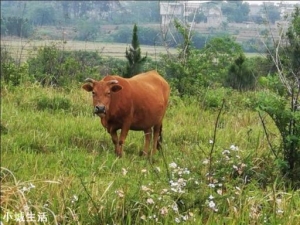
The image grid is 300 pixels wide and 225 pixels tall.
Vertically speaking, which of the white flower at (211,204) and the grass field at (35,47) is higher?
the white flower at (211,204)

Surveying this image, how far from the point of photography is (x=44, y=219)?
3500mm

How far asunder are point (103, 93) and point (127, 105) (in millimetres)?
459

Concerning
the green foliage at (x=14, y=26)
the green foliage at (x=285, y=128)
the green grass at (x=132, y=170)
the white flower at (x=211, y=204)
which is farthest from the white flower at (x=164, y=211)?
the green foliage at (x=14, y=26)

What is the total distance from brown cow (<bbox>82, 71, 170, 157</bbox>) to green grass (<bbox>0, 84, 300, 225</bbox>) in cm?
33

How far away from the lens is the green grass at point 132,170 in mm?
3779

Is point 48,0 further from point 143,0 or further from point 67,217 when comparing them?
point 67,217

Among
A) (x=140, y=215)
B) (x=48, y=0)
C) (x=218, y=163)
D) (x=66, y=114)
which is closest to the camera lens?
(x=140, y=215)

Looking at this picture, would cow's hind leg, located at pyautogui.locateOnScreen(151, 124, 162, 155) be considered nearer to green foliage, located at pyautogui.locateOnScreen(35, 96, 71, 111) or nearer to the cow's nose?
the cow's nose

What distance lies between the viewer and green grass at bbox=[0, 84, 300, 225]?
3.78m

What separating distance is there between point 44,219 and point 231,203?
4.45 ft

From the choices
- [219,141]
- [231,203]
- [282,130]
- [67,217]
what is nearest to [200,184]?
[231,203]

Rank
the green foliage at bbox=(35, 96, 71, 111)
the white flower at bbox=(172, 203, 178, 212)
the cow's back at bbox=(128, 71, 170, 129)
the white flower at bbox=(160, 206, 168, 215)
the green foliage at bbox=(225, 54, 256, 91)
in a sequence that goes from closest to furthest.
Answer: the white flower at bbox=(160, 206, 168, 215), the white flower at bbox=(172, 203, 178, 212), the cow's back at bbox=(128, 71, 170, 129), the green foliage at bbox=(35, 96, 71, 111), the green foliage at bbox=(225, 54, 256, 91)

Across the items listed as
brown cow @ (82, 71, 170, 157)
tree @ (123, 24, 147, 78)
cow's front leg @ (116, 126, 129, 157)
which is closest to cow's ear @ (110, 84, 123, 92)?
brown cow @ (82, 71, 170, 157)

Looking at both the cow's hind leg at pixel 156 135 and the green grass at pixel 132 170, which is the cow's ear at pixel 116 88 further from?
the cow's hind leg at pixel 156 135
